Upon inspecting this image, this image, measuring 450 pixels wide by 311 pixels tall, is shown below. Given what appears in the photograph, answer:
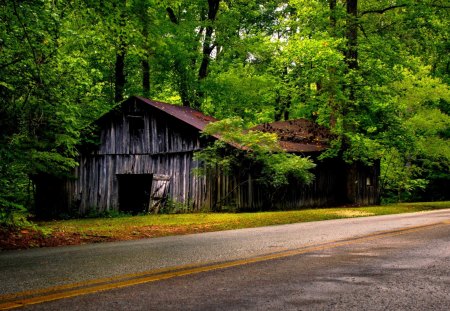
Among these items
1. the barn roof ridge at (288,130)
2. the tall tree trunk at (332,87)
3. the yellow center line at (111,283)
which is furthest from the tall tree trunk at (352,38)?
the yellow center line at (111,283)

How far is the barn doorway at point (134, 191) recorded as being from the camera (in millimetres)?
26422

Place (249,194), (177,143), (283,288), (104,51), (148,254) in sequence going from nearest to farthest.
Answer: (283,288), (148,254), (104,51), (249,194), (177,143)

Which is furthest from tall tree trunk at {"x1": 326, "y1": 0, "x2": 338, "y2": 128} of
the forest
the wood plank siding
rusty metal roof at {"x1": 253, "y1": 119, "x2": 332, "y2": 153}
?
the wood plank siding

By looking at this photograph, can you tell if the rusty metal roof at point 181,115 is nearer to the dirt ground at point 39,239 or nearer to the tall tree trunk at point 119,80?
the tall tree trunk at point 119,80

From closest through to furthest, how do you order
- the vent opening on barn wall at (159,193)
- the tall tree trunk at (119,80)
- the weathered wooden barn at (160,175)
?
1. the weathered wooden barn at (160,175)
2. the vent opening on barn wall at (159,193)
3. the tall tree trunk at (119,80)

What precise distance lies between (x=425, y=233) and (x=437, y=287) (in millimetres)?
5759

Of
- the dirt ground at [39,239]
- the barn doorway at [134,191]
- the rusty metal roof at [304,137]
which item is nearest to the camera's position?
the dirt ground at [39,239]

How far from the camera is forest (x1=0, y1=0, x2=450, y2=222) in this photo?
32.3 feet

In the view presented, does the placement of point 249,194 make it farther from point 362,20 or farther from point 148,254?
point 148,254

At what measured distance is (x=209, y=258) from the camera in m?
6.44

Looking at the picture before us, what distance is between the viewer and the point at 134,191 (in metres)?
27.7

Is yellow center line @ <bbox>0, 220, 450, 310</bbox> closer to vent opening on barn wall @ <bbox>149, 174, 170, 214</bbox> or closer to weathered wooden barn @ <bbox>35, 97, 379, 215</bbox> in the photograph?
weathered wooden barn @ <bbox>35, 97, 379, 215</bbox>

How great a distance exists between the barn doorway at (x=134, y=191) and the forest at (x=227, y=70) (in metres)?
3.12

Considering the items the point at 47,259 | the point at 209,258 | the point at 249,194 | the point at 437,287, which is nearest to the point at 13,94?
the point at 47,259
